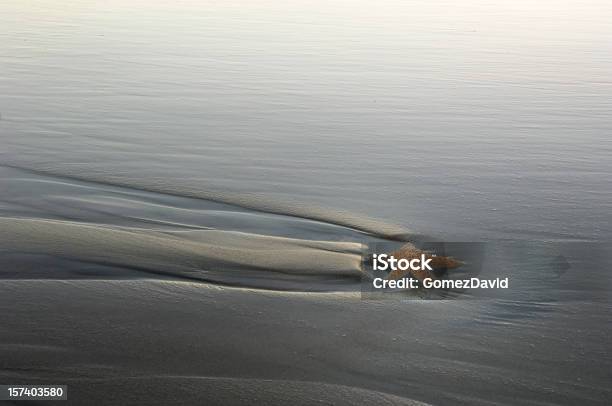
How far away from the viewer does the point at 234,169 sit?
8.41 metres

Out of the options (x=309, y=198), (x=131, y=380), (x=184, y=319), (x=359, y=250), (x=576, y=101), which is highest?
(x=576, y=101)

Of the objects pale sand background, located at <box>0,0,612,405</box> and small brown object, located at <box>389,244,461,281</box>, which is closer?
pale sand background, located at <box>0,0,612,405</box>

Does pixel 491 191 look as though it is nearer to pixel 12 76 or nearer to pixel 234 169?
pixel 234 169

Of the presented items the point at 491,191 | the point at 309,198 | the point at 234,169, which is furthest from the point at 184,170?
the point at 491,191

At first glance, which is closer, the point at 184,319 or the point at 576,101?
the point at 184,319

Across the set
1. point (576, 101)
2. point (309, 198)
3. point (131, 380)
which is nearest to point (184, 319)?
point (131, 380)

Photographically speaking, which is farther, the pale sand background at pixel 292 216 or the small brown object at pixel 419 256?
the small brown object at pixel 419 256

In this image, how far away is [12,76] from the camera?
12156 millimetres

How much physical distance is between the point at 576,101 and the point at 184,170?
596 centimetres

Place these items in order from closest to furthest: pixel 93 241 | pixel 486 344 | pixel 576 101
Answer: pixel 486 344 → pixel 93 241 → pixel 576 101

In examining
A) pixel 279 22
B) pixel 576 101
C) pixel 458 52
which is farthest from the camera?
pixel 279 22

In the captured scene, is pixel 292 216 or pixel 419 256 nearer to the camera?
pixel 419 256

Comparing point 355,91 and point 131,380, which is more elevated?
point 355,91

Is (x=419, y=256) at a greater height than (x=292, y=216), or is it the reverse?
(x=292, y=216)
